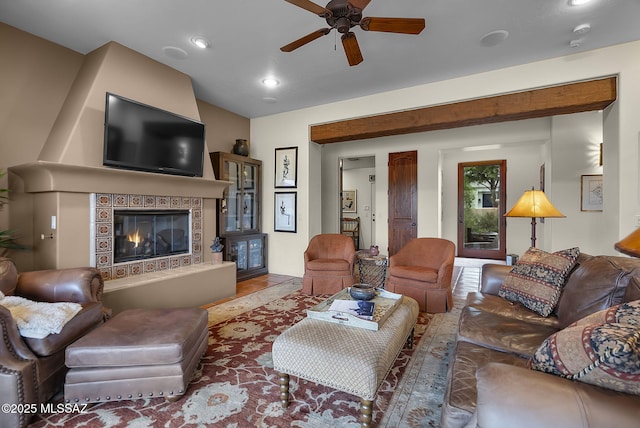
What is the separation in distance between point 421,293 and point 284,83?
3.19 meters

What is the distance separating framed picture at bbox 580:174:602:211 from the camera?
4.03m

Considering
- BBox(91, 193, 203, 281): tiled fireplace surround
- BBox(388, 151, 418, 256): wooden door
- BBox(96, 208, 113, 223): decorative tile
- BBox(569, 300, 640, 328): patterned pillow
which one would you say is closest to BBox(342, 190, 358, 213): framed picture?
BBox(388, 151, 418, 256): wooden door

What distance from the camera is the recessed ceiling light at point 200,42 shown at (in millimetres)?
2930

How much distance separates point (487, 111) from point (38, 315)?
180 inches

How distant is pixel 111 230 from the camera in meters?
3.07

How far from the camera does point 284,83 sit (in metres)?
3.97

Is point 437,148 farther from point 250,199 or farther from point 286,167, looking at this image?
point 250,199

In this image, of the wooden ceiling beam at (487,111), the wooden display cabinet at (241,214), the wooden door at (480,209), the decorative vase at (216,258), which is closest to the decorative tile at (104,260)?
the decorative vase at (216,258)

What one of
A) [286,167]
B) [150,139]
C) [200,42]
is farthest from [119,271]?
[286,167]

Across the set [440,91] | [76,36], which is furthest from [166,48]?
[440,91]

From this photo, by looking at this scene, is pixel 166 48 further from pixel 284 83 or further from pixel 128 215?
pixel 128 215

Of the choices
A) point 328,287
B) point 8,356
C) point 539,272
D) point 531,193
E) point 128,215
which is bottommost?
point 328,287

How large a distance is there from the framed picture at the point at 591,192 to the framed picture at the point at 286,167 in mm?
4217

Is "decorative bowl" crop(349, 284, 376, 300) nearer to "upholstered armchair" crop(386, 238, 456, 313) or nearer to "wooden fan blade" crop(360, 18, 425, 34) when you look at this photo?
"upholstered armchair" crop(386, 238, 456, 313)
